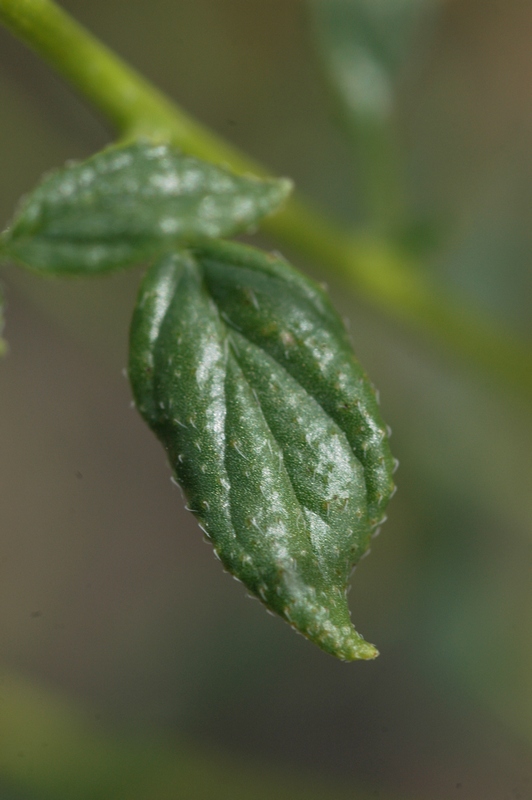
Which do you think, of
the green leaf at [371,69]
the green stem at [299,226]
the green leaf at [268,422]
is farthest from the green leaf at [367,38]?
the green leaf at [268,422]

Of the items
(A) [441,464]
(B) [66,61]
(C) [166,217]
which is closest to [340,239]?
(B) [66,61]

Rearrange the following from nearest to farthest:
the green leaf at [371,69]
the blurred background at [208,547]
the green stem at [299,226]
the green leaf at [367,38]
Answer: the green stem at [299,226], the green leaf at [371,69], the green leaf at [367,38], the blurred background at [208,547]

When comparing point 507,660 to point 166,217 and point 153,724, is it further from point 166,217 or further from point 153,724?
point 166,217

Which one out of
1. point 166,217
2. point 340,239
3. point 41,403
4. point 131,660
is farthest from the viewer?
point 41,403

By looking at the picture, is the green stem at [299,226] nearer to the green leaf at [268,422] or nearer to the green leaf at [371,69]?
the green leaf at [371,69]

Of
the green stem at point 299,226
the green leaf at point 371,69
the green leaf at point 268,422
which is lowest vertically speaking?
the green leaf at point 268,422

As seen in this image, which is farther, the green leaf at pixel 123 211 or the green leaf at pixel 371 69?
the green leaf at pixel 371 69

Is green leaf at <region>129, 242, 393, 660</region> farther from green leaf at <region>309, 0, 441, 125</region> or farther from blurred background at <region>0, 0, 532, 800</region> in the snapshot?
blurred background at <region>0, 0, 532, 800</region>
